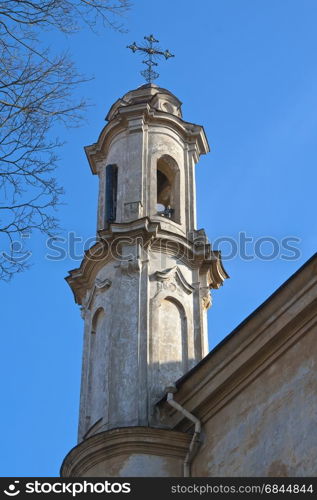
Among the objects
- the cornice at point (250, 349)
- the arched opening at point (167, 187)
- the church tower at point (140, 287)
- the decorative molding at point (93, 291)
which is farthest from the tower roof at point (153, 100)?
the cornice at point (250, 349)

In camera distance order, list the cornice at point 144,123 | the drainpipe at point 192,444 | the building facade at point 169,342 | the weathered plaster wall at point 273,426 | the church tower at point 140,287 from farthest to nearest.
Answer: the cornice at point 144,123 < the church tower at point 140,287 < the drainpipe at point 192,444 < the building facade at point 169,342 < the weathered plaster wall at point 273,426

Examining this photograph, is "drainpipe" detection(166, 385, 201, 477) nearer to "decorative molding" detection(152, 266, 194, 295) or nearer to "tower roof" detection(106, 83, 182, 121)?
"decorative molding" detection(152, 266, 194, 295)

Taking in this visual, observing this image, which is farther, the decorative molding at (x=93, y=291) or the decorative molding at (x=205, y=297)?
the decorative molding at (x=205, y=297)

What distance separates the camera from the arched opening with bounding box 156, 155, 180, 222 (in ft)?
82.2

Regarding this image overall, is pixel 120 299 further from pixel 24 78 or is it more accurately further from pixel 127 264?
pixel 24 78

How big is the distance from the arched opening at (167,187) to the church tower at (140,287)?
0.10ft

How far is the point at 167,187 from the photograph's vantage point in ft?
88.2

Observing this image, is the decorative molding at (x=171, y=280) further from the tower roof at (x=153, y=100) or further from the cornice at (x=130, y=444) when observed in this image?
Answer: the tower roof at (x=153, y=100)

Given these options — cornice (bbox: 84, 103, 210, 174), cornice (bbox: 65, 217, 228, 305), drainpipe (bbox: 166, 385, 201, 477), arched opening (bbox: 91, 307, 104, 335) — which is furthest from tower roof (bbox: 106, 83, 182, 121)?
drainpipe (bbox: 166, 385, 201, 477)

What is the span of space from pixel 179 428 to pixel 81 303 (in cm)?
533

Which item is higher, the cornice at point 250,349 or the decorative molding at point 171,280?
the decorative molding at point 171,280

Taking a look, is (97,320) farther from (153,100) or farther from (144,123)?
(153,100)

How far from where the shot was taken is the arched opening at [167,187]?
25.0m

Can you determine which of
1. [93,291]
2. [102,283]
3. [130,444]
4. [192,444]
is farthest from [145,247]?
[192,444]
